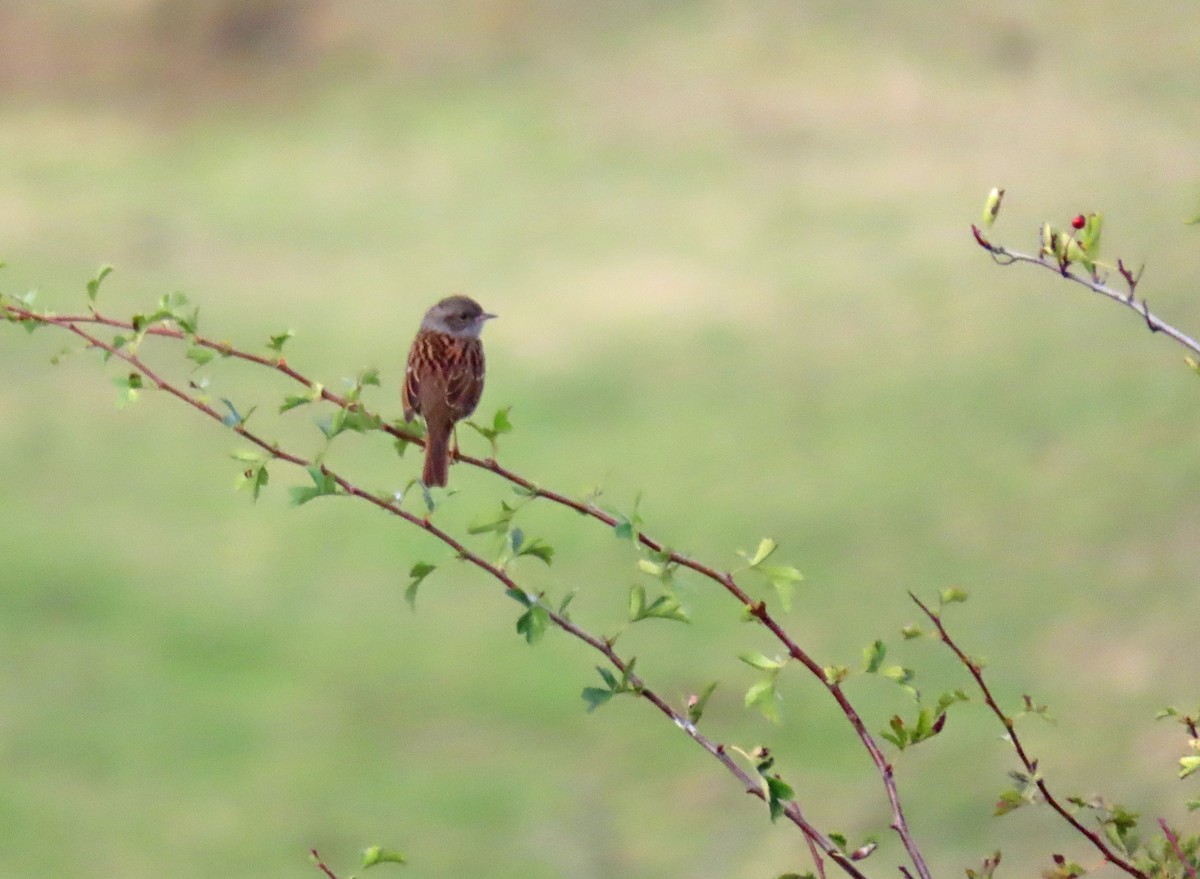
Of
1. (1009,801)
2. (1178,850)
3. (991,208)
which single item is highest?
(991,208)

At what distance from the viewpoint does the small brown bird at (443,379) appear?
12.0 ft

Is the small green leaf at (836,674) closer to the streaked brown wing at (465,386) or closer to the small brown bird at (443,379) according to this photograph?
the small brown bird at (443,379)

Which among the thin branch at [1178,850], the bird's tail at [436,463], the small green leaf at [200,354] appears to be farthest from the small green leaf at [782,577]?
the bird's tail at [436,463]

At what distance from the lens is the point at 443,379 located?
3.88 m

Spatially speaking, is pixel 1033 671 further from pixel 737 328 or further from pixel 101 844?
pixel 101 844

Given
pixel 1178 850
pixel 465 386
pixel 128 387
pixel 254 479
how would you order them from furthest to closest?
pixel 465 386 → pixel 128 387 → pixel 254 479 → pixel 1178 850

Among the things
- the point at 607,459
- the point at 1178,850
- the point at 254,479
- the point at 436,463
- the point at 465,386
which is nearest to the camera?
the point at 1178,850

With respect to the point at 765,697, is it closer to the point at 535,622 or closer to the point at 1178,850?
the point at 535,622

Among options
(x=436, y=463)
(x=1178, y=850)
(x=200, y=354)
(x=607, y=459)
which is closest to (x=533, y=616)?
(x=200, y=354)

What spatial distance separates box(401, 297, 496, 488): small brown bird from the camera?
3.65 meters

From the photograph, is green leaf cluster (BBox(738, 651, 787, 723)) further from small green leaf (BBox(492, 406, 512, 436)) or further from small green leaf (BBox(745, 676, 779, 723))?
small green leaf (BBox(492, 406, 512, 436))

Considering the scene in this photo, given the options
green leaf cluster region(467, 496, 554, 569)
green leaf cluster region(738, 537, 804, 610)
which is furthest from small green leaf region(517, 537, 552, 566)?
green leaf cluster region(738, 537, 804, 610)

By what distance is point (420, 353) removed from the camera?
4.07m

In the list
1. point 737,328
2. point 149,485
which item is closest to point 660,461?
point 737,328
